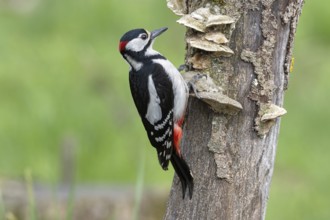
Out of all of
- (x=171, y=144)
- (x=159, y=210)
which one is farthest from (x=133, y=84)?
(x=159, y=210)

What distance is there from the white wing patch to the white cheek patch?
0.70 feet

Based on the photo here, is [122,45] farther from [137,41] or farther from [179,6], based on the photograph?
[179,6]

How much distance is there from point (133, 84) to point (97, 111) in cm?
424

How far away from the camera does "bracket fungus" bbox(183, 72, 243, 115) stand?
4285 mm

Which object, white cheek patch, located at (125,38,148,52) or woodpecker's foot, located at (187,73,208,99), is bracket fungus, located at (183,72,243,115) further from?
white cheek patch, located at (125,38,148,52)

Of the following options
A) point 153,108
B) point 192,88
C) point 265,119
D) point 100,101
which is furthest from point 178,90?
point 100,101

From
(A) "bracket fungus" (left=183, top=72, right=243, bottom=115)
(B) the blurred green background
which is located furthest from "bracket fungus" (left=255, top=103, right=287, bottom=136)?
(B) the blurred green background

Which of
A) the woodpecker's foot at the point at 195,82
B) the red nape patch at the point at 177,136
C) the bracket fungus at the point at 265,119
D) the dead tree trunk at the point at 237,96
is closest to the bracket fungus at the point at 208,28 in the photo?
the dead tree trunk at the point at 237,96

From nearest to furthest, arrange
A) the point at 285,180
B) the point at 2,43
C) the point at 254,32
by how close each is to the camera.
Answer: the point at 254,32, the point at 285,180, the point at 2,43

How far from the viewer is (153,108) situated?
16.1ft

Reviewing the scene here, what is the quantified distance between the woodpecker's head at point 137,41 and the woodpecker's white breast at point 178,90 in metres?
0.15

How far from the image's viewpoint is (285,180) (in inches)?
333

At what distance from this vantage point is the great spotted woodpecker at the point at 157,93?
4.65 metres

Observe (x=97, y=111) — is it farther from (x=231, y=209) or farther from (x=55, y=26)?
(x=231, y=209)
